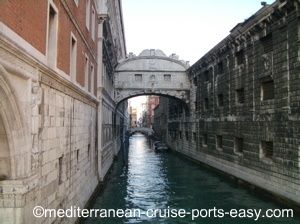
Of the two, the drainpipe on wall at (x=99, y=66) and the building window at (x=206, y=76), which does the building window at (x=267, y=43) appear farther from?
the building window at (x=206, y=76)

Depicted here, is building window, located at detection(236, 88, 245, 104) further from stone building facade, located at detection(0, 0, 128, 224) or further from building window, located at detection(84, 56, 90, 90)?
stone building facade, located at detection(0, 0, 128, 224)

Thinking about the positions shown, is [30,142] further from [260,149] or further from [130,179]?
[130,179]

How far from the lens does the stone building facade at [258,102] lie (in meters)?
11.9

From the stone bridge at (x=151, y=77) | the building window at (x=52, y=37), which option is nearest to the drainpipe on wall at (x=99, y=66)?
the building window at (x=52, y=37)

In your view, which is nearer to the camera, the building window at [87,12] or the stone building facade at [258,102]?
the building window at [87,12]

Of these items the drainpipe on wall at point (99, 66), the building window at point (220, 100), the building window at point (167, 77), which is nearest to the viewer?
the drainpipe on wall at point (99, 66)

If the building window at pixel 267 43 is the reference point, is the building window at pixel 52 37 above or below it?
below

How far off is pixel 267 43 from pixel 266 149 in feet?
14.5

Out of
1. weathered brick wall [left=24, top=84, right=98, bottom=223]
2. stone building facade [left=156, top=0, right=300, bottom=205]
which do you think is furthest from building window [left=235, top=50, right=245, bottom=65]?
weathered brick wall [left=24, top=84, right=98, bottom=223]

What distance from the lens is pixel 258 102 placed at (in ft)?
48.1

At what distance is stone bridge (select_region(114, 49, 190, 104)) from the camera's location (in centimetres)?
2820

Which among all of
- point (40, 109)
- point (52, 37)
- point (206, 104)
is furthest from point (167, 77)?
point (40, 109)

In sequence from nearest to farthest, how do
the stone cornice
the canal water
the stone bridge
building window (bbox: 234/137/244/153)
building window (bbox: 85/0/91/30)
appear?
1. the stone cornice
2. the canal water
3. building window (bbox: 85/0/91/30)
4. building window (bbox: 234/137/244/153)
5. the stone bridge

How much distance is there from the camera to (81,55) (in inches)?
419
